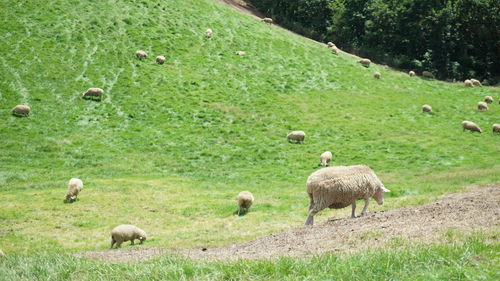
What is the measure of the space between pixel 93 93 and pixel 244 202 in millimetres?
23329

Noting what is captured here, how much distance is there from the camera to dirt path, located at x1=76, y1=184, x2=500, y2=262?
10.8m

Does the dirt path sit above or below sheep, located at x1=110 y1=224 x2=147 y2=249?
above

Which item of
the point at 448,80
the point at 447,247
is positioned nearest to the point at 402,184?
the point at 447,247

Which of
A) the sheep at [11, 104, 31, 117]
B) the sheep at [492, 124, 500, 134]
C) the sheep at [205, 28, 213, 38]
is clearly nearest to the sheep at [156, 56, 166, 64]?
the sheep at [205, 28, 213, 38]

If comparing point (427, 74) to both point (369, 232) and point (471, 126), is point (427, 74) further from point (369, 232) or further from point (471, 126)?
point (369, 232)

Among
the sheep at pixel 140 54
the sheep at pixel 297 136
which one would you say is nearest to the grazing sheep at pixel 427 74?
the sheep at pixel 297 136

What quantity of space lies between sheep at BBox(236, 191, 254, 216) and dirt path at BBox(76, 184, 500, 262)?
7718 millimetres

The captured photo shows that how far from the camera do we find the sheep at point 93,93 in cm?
3997

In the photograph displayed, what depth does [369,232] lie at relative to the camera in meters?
11.7

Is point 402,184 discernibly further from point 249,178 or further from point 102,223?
point 102,223

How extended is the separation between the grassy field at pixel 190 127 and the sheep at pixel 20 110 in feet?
1.81

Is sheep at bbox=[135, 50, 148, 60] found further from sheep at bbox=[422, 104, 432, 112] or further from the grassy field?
sheep at bbox=[422, 104, 432, 112]

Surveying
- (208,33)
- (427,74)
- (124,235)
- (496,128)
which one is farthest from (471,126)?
(124,235)

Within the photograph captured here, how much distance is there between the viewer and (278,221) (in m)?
20.2
